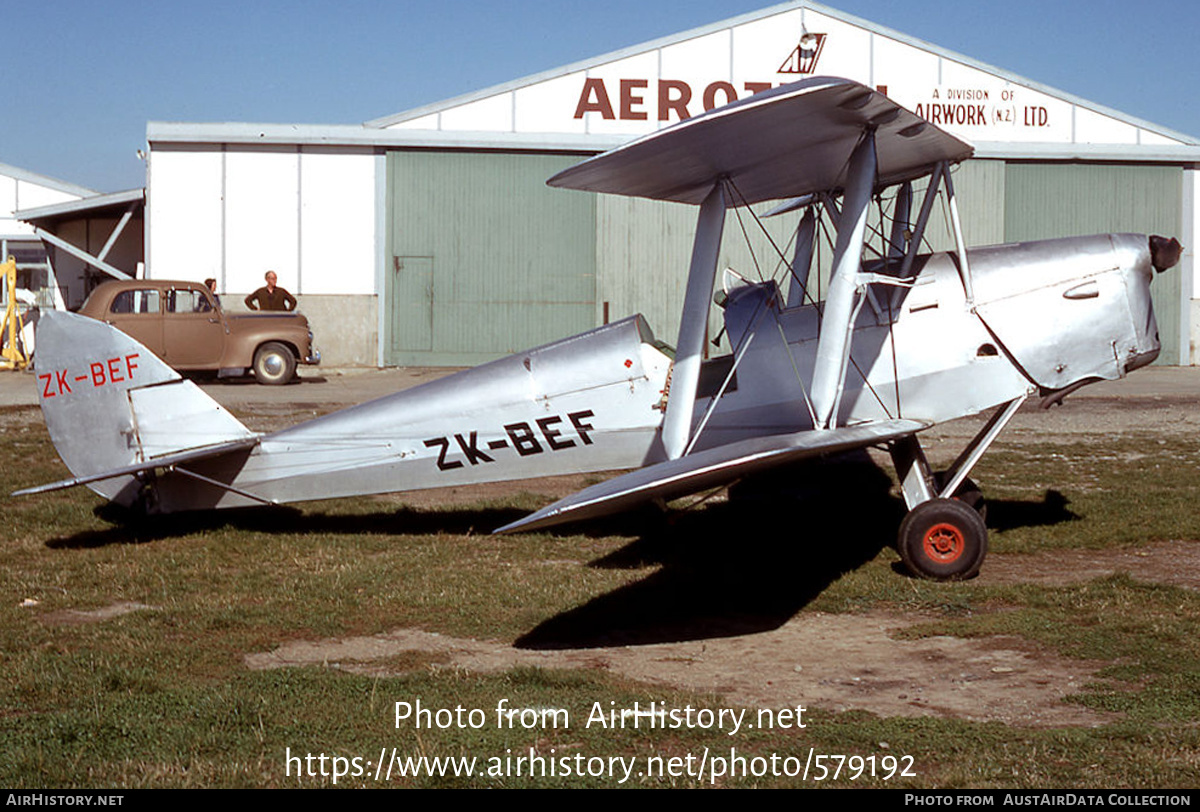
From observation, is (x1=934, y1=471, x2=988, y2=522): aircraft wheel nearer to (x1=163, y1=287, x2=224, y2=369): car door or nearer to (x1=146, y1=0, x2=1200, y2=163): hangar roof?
(x1=163, y1=287, x2=224, y2=369): car door

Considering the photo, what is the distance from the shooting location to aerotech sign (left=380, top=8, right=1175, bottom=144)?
82.6 ft

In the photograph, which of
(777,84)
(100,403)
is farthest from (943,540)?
(777,84)

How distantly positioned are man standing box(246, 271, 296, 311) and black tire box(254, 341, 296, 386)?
223 centimetres

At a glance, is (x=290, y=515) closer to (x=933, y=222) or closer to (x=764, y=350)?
(x=764, y=350)

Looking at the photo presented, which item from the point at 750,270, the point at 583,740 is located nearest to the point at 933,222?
the point at 750,270

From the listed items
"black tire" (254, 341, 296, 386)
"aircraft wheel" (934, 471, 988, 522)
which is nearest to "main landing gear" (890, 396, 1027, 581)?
"aircraft wheel" (934, 471, 988, 522)

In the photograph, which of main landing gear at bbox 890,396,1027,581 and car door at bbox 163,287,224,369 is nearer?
main landing gear at bbox 890,396,1027,581

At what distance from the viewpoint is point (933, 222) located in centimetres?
2259

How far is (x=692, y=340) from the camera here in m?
7.04

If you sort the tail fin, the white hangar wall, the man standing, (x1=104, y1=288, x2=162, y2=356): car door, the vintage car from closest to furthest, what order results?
the tail fin < (x1=104, y1=288, x2=162, y2=356): car door < the vintage car < the man standing < the white hangar wall

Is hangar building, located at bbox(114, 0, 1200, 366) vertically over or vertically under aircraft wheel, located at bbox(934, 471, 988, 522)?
over

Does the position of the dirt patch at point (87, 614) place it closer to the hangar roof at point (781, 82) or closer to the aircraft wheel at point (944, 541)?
the aircraft wheel at point (944, 541)

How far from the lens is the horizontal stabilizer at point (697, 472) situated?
5379 millimetres

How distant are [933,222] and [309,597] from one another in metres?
18.6
